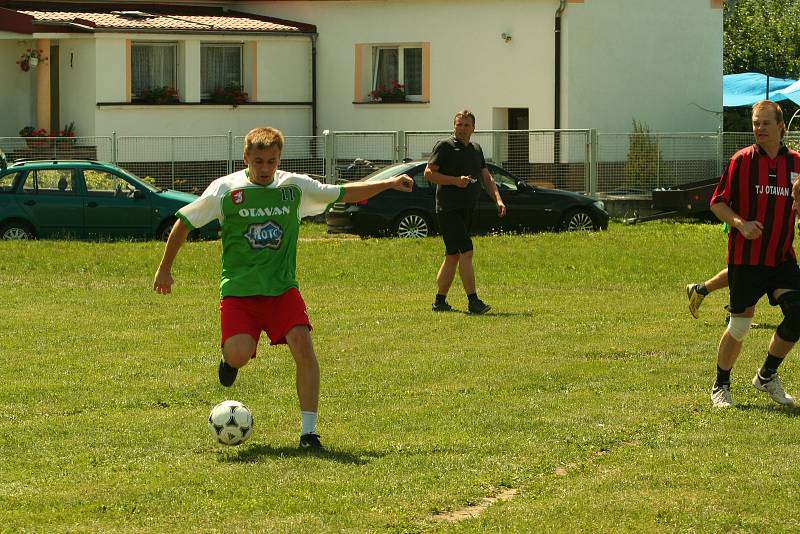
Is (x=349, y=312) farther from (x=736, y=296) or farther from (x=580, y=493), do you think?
(x=580, y=493)

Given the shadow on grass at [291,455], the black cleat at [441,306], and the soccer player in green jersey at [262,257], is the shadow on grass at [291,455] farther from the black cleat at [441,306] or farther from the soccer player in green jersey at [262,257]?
the black cleat at [441,306]

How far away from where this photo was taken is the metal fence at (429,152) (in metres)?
30.0

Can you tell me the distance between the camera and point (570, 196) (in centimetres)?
2623

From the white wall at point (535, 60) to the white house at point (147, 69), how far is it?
3.11 feet

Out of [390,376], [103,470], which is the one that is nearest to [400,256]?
[390,376]

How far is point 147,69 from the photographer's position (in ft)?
109

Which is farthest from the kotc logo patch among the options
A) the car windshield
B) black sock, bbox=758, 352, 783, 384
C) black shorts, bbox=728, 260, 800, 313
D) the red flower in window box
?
the red flower in window box

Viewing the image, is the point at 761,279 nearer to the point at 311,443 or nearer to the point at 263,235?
the point at 311,443

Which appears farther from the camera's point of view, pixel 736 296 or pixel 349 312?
pixel 349 312

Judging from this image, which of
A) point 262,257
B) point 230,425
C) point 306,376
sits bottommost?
point 230,425

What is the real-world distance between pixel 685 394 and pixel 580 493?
3.08 m

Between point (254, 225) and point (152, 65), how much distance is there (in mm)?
25623

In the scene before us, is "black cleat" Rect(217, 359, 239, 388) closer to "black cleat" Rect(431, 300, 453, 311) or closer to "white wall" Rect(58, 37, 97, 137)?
"black cleat" Rect(431, 300, 453, 311)

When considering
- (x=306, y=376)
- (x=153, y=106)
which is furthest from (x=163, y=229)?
(x=306, y=376)
